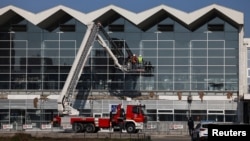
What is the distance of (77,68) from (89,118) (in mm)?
8900

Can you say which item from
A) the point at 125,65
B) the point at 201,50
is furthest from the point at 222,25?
the point at 125,65

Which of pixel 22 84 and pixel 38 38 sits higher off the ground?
pixel 38 38

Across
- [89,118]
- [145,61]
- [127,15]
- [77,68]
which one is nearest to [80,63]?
[77,68]

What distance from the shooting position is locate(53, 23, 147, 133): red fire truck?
39531 millimetres

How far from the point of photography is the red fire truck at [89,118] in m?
39.5

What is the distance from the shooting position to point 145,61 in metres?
49.9

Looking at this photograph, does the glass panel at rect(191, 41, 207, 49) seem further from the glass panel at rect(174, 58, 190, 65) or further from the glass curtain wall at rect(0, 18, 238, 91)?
the glass panel at rect(174, 58, 190, 65)

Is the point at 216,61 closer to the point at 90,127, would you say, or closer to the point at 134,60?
the point at 134,60

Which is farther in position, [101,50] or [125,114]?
[101,50]

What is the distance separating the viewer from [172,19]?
51.0m

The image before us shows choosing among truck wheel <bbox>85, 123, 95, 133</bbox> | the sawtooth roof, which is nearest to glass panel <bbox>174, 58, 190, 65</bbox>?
the sawtooth roof

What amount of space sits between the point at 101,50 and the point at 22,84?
814 centimetres

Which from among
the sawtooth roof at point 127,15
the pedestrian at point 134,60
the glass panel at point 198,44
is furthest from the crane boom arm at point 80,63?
the glass panel at point 198,44

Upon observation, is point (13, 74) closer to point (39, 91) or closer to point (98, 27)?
point (39, 91)
